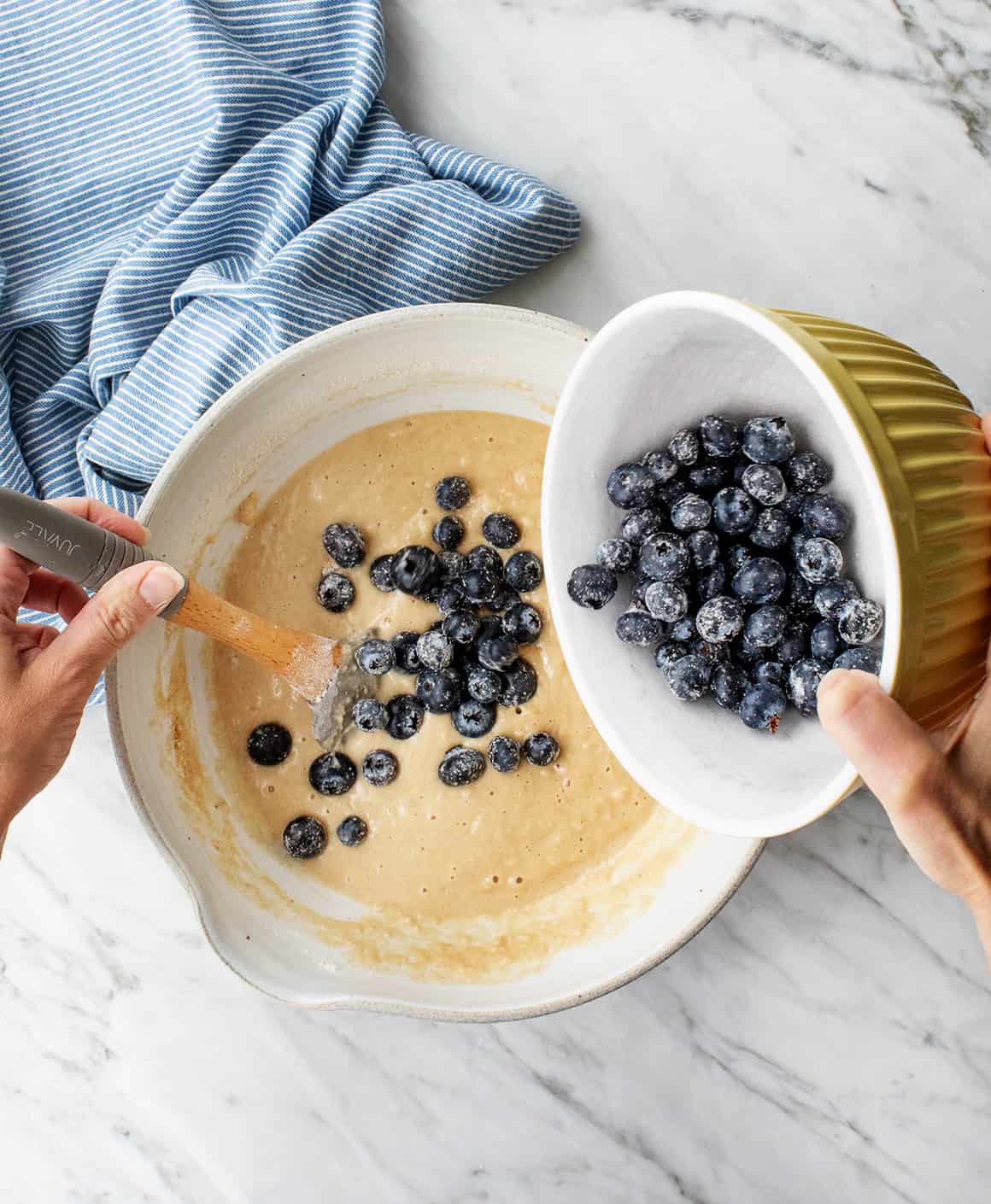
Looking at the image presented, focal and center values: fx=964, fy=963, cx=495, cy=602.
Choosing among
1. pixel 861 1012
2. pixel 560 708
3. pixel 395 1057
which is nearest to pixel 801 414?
pixel 560 708

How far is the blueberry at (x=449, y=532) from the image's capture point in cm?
135

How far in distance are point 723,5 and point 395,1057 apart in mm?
1644

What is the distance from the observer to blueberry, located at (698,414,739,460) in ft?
3.48

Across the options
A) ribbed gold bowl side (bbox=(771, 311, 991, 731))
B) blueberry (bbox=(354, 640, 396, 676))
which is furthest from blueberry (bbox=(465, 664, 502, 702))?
ribbed gold bowl side (bbox=(771, 311, 991, 731))

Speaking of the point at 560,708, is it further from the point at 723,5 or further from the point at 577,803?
the point at 723,5

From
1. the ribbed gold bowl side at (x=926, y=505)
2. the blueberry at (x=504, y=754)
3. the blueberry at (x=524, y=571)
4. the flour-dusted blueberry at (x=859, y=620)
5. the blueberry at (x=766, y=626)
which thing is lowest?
the blueberry at (x=504, y=754)

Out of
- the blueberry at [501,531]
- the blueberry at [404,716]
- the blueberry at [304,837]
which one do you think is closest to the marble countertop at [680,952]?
the blueberry at [304,837]

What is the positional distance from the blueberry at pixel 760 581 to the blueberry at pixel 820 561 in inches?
1.1

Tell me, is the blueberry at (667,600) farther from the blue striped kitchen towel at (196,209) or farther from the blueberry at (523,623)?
the blue striped kitchen towel at (196,209)

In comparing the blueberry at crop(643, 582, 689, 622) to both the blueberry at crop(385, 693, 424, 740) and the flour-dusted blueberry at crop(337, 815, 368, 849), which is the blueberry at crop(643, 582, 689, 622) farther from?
the flour-dusted blueberry at crop(337, 815, 368, 849)

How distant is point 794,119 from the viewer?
1.40 metres

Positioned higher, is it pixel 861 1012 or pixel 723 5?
pixel 723 5

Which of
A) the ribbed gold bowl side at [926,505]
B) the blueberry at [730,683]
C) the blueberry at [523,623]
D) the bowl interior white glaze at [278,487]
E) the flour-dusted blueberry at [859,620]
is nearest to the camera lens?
the ribbed gold bowl side at [926,505]

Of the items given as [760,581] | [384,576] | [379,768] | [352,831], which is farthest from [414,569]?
[760,581]
